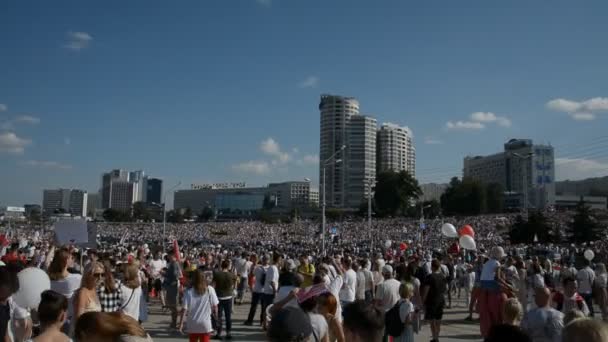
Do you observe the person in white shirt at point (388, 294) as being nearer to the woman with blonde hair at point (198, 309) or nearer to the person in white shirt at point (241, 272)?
the woman with blonde hair at point (198, 309)

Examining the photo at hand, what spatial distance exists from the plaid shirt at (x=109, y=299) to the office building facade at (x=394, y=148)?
15674 centimetres

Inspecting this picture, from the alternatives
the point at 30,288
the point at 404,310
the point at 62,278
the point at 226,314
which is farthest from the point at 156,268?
the point at 30,288

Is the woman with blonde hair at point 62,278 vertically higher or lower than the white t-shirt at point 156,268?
higher

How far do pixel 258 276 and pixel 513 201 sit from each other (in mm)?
131675

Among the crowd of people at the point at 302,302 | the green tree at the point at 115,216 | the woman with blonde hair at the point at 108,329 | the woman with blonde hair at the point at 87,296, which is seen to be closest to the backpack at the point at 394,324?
the crowd of people at the point at 302,302

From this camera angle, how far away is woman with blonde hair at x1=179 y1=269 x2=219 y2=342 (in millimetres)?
7730

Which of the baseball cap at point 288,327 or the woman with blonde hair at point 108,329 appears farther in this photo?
the baseball cap at point 288,327

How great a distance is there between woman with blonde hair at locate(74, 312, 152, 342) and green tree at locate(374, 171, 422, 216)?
356 feet

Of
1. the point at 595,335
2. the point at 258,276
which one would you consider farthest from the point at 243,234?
Answer: the point at 595,335

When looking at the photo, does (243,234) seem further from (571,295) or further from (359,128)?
(359,128)

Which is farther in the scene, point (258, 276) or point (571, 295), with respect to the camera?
point (258, 276)

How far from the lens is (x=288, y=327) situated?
3182 mm

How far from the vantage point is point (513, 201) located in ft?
437

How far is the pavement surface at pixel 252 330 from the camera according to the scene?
37.5 ft
